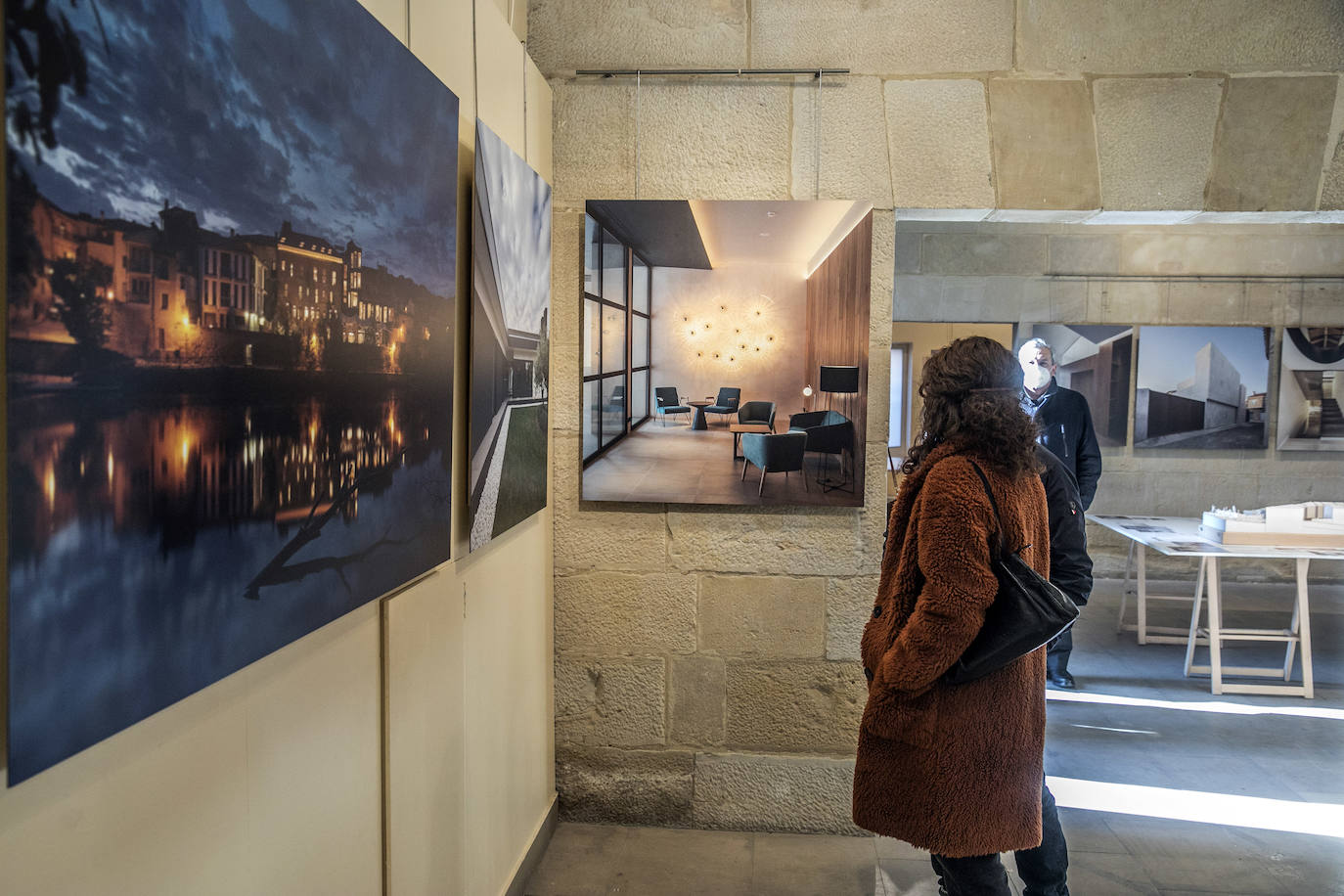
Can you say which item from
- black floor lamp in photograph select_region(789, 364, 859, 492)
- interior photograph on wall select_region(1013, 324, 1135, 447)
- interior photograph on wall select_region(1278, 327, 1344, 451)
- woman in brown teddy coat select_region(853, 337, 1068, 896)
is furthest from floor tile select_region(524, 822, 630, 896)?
interior photograph on wall select_region(1278, 327, 1344, 451)

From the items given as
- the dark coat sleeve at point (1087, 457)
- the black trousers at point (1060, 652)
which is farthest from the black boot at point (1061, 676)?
the dark coat sleeve at point (1087, 457)

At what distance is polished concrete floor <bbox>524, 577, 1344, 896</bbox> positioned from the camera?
10.0ft

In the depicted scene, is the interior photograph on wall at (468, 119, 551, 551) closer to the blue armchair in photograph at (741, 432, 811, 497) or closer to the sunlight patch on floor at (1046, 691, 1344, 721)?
the blue armchair in photograph at (741, 432, 811, 497)

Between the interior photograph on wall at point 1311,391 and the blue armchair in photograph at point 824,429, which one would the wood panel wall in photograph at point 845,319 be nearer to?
the blue armchair in photograph at point 824,429

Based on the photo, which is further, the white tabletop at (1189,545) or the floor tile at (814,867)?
the white tabletop at (1189,545)

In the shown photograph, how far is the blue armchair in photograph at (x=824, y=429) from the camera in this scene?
10.8 feet

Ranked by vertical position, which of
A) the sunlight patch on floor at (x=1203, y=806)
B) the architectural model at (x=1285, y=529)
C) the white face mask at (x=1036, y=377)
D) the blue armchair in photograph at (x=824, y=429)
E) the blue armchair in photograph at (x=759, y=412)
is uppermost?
the white face mask at (x=1036, y=377)

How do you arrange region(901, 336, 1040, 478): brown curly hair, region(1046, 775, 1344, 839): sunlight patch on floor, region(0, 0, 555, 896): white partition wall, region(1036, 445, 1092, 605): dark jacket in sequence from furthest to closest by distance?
region(1046, 775, 1344, 839): sunlight patch on floor, region(1036, 445, 1092, 605): dark jacket, region(901, 336, 1040, 478): brown curly hair, region(0, 0, 555, 896): white partition wall

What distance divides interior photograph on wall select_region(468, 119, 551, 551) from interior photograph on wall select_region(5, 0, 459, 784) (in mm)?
504

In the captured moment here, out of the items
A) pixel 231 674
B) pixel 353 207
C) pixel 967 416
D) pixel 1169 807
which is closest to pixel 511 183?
pixel 353 207

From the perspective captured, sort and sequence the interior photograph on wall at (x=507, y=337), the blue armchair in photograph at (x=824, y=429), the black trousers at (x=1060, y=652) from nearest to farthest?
the interior photograph on wall at (x=507, y=337)
the blue armchair in photograph at (x=824, y=429)
the black trousers at (x=1060, y=652)

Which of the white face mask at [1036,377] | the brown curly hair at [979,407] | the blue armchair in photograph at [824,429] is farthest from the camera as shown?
the white face mask at [1036,377]

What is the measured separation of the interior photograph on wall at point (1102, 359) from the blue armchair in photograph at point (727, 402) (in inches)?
188

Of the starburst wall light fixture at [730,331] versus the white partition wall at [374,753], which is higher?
the starburst wall light fixture at [730,331]
